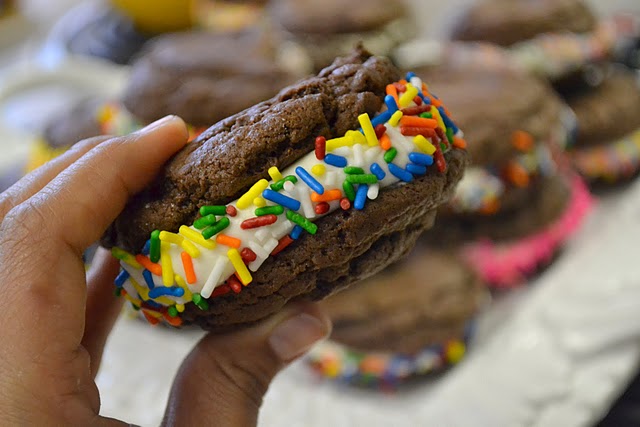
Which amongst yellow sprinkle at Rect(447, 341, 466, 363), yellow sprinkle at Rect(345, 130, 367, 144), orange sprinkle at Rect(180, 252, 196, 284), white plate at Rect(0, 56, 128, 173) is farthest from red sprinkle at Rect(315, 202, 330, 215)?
white plate at Rect(0, 56, 128, 173)

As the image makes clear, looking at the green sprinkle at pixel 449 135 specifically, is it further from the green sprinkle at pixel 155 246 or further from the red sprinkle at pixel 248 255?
the green sprinkle at pixel 155 246

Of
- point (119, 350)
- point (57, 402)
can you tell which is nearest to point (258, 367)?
point (57, 402)

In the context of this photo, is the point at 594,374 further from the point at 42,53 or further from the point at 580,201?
the point at 42,53

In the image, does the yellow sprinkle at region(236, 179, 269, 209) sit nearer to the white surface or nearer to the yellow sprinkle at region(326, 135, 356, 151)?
the yellow sprinkle at region(326, 135, 356, 151)

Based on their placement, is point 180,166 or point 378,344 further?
point 378,344

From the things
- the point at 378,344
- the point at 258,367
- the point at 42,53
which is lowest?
the point at 378,344

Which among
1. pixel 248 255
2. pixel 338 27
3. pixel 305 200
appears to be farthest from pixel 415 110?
pixel 338 27
